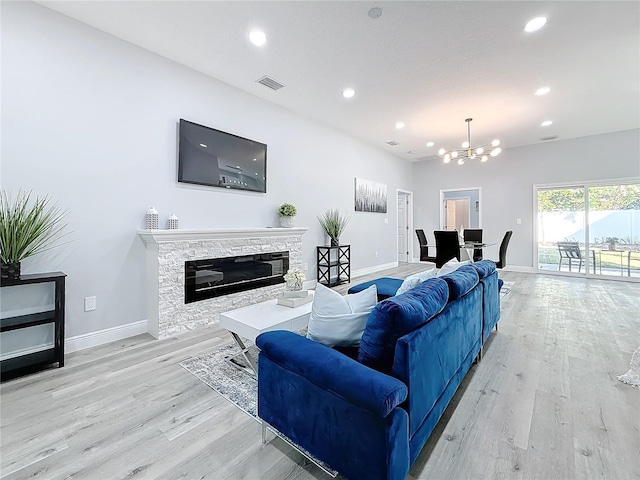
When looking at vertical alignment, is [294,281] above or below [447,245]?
below

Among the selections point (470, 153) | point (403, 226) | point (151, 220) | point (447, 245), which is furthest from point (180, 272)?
point (403, 226)

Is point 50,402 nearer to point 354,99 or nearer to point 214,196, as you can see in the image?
point 214,196

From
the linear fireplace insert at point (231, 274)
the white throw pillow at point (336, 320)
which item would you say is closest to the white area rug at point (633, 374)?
the white throw pillow at point (336, 320)

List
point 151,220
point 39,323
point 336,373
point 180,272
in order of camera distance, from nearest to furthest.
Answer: point 336,373
point 39,323
point 151,220
point 180,272

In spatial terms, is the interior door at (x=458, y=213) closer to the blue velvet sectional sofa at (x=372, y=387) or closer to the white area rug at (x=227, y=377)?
the white area rug at (x=227, y=377)

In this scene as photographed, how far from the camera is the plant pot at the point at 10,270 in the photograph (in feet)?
7.31

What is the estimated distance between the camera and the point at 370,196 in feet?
22.9

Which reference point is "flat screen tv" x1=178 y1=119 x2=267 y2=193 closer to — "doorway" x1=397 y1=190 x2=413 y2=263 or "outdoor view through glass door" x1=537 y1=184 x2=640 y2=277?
"doorway" x1=397 y1=190 x2=413 y2=263

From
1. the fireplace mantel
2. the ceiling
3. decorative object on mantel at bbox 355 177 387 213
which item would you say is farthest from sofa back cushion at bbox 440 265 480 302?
decorative object on mantel at bbox 355 177 387 213

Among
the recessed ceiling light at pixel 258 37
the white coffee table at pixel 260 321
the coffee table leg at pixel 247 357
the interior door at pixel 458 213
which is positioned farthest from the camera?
the interior door at pixel 458 213

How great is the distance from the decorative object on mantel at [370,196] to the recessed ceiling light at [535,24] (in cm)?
391

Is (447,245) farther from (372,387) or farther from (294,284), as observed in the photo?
(372,387)

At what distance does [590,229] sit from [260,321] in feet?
24.7

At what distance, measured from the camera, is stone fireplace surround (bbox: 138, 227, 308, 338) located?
3119 millimetres
